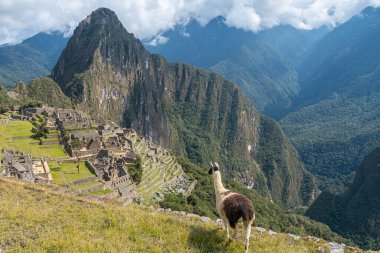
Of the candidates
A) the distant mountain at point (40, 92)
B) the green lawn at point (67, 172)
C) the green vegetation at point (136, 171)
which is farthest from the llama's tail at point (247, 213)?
the distant mountain at point (40, 92)

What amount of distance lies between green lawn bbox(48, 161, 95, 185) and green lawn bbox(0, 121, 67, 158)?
10.6 ft

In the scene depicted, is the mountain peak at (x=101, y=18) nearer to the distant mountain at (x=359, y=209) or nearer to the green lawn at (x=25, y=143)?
the distant mountain at (x=359, y=209)

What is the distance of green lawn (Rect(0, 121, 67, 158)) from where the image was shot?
38.1 m

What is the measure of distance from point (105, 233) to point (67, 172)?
26.5m

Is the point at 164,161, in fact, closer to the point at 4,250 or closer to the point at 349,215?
the point at 4,250

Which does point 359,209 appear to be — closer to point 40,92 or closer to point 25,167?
point 40,92

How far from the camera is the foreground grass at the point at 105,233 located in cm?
807

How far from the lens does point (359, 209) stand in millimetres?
114125

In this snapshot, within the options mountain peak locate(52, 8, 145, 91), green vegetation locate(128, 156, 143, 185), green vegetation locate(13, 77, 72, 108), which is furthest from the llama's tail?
mountain peak locate(52, 8, 145, 91)

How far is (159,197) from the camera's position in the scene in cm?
4241

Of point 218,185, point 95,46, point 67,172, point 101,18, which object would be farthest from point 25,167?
point 101,18

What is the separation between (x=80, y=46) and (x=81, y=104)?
54.5 meters

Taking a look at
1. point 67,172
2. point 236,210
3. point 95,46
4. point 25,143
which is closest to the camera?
point 236,210

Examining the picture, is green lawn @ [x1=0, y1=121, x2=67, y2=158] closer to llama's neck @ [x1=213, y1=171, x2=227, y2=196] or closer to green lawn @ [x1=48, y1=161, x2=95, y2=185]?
green lawn @ [x1=48, y1=161, x2=95, y2=185]
